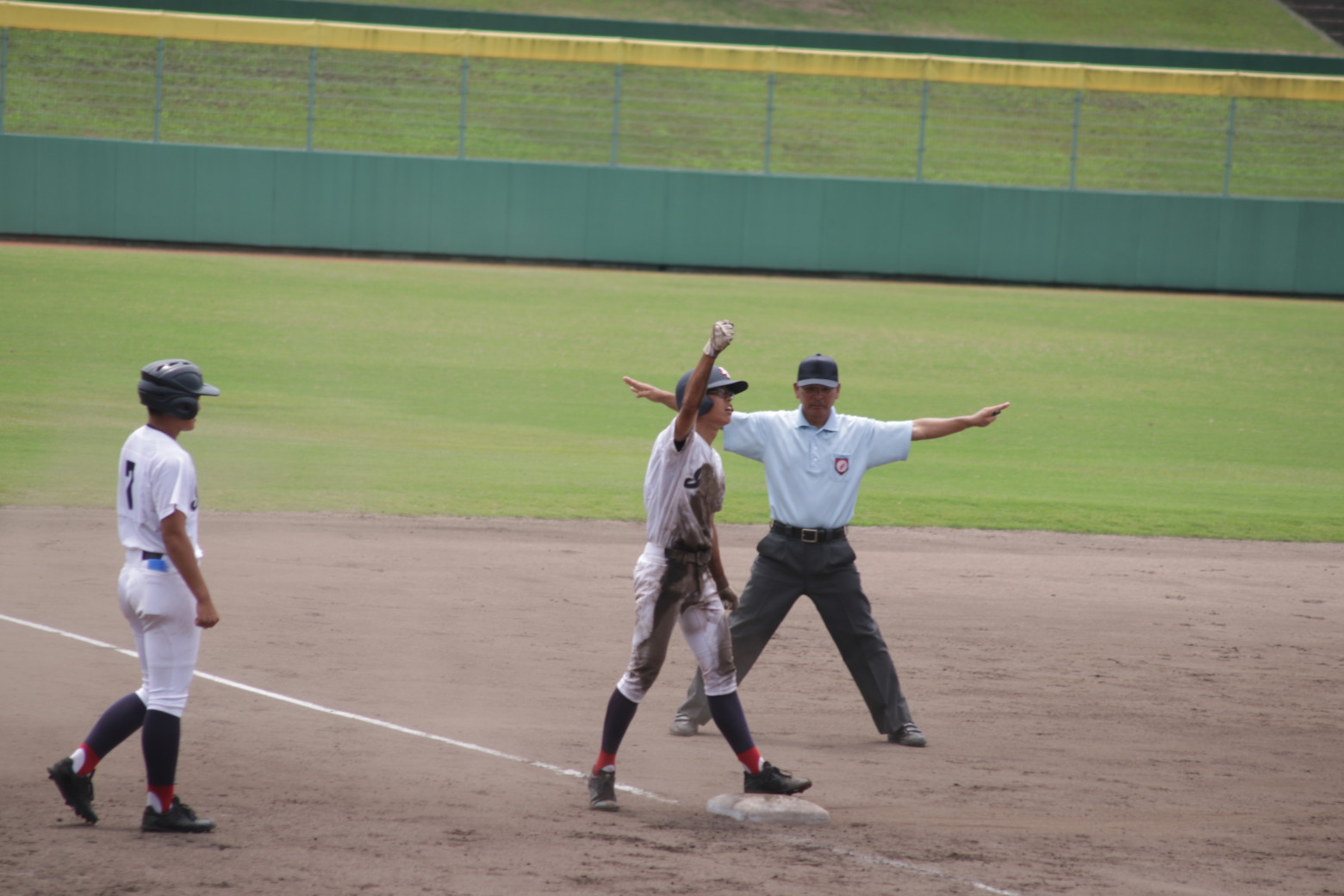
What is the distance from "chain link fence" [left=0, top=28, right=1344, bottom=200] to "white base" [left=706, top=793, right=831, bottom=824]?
23.8 metres

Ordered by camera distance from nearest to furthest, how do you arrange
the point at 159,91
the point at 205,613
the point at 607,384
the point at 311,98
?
the point at 205,613 → the point at 607,384 → the point at 159,91 → the point at 311,98

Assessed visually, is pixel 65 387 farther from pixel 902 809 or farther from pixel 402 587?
pixel 902 809

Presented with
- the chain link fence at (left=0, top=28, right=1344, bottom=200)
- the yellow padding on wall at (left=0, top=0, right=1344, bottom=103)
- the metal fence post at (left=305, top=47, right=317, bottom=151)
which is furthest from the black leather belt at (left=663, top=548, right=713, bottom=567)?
the metal fence post at (left=305, top=47, right=317, bottom=151)

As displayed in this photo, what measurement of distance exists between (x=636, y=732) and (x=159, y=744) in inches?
109

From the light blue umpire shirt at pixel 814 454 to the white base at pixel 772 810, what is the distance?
162 centimetres

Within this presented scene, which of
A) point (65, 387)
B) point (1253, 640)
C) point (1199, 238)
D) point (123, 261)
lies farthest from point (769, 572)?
point (1199, 238)

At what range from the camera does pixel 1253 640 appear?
9.90 metres

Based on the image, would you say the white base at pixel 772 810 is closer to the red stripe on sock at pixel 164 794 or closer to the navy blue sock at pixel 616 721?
the navy blue sock at pixel 616 721

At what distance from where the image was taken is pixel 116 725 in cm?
561

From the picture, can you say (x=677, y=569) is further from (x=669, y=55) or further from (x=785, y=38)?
(x=785, y=38)

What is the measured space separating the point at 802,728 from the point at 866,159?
2569 centimetres

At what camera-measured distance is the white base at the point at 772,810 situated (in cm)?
602

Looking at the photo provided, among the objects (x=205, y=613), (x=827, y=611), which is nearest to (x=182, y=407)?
(x=205, y=613)

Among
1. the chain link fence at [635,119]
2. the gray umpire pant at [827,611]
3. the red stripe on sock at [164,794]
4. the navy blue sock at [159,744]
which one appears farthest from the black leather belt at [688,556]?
the chain link fence at [635,119]
